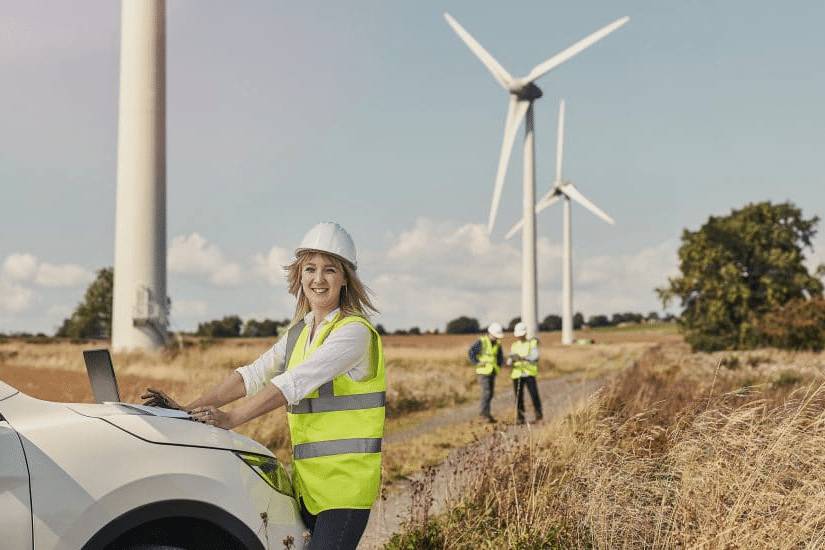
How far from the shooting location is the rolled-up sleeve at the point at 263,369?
3752 millimetres

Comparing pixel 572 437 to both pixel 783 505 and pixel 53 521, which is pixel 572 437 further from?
pixel 53 521

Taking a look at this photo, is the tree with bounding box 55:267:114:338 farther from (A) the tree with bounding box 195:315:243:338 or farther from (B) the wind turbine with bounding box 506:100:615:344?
(B) the wind turbine with bounding box 506:100:615:344

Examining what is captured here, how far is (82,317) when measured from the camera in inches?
2864

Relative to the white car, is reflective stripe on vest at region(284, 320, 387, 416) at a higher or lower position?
higher

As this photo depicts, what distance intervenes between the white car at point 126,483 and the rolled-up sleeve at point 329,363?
345 millimetres

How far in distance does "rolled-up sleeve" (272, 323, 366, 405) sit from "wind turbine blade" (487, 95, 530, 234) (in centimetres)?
3768

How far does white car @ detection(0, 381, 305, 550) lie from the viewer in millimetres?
2738

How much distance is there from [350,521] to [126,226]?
31.0 m

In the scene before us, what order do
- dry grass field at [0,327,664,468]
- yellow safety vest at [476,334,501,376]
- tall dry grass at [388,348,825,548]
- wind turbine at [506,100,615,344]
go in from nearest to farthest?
tall dry grass at [388,348,825,548] → dry grass field at [0,327,664,468] → yellow safety vest at [476,334,501,376] → wind turbine at [506,100,615,344]

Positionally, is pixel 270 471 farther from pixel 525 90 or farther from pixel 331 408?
pixel 525 90

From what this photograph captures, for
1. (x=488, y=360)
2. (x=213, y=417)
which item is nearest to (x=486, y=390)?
(x=488, y=360)

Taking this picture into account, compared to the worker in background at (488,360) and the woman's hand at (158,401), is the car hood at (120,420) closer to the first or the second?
the woman's hand at (158,401)

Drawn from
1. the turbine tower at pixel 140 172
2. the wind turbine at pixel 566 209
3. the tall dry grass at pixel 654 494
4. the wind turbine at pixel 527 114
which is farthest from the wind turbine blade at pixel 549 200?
the tall dry grass at pixel 654 494

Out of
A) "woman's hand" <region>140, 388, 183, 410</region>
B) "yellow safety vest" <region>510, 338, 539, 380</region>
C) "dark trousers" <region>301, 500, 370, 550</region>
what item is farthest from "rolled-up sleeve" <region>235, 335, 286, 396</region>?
"yellow safety vest" <region>510, 338, 539, 380</region>
